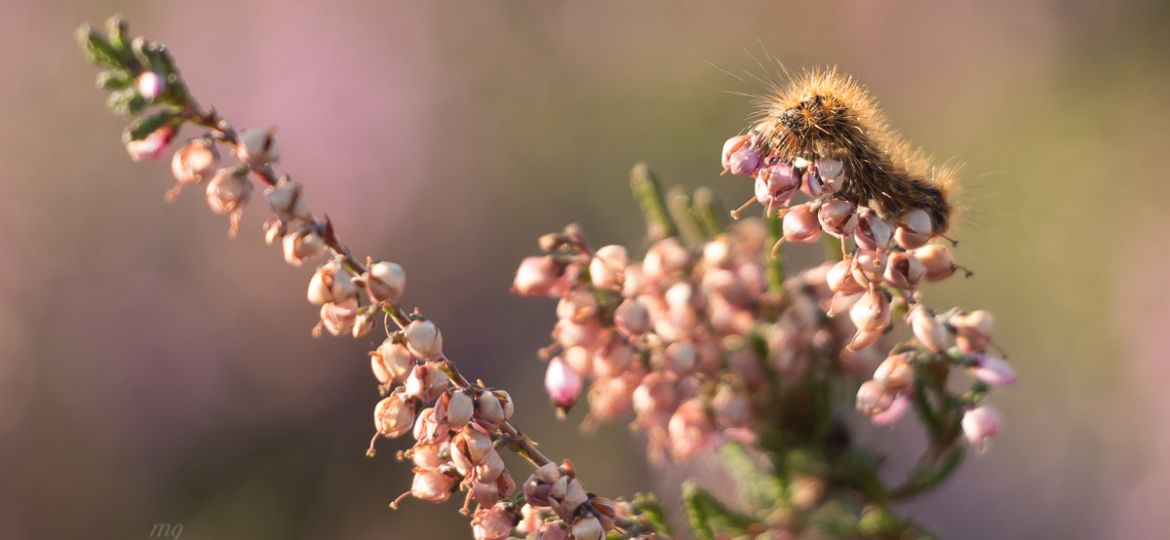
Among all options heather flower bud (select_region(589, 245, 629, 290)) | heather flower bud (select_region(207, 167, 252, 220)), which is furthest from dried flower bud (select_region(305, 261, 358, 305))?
heather flower bud (select_region(589, 245, 629, 290))

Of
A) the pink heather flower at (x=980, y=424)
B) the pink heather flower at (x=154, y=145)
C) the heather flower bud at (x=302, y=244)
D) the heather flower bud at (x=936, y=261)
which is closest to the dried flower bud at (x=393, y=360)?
the heather flower bud at (x=302, y=244)

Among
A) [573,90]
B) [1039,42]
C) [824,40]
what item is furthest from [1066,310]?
[573,90]

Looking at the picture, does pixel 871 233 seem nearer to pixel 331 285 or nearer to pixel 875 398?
pixel 875 398

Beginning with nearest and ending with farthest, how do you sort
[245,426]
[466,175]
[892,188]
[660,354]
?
[892,188] → [660,354] → [245,426] → [466,175]

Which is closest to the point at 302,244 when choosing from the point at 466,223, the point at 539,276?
the point at 539,276

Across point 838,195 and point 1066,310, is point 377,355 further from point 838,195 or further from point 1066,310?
point 1066,310

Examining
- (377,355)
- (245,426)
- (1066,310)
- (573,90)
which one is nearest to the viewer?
(377,355)
